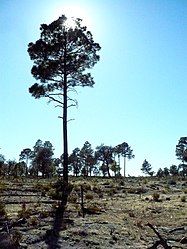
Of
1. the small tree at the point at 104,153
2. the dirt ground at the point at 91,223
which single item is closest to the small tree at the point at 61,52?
the dirt ground at the point at 91,223

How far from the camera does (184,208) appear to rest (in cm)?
1786

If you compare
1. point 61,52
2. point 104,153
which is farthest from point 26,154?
Answer: point 61,52

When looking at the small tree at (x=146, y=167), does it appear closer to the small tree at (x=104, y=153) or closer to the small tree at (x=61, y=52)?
the small tree at (x=104, y=153)

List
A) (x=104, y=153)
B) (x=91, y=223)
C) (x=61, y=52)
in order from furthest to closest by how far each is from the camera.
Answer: (x=104, y=153) < (x=61, y=52) < (x=91, y=223)

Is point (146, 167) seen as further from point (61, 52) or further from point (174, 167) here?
point (61, 52)

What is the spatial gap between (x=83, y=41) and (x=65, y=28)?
1421 millimetres

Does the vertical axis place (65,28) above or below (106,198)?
above

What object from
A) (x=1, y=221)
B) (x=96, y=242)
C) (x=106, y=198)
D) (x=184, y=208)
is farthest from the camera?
(x=106, y=198)

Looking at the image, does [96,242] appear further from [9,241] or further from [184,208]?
[184,208]

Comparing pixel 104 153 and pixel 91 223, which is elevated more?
pixel 104 153

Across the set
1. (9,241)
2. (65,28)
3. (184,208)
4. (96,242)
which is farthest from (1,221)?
(65,28)

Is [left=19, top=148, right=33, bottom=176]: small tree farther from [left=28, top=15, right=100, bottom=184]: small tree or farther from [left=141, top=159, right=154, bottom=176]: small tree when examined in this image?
[left=28, top=15, right=100, bottom=184]: small tree

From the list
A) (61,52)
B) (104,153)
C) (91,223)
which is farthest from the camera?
(104,153)

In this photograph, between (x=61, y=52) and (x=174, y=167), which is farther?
(x=174, y=167)
